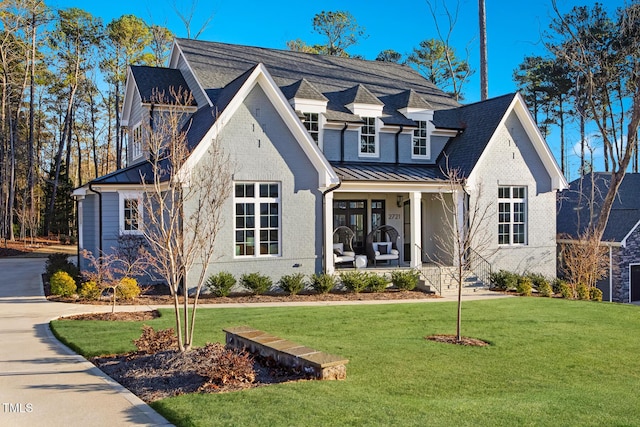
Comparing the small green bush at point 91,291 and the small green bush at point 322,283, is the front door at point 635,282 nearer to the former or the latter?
the small green bush at point 322,283

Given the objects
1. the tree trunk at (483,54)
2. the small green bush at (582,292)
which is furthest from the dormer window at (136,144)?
the tree trunk at (483,54)

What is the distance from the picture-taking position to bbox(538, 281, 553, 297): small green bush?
62.9 ft

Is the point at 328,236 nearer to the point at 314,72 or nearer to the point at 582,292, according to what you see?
the point at 314,72

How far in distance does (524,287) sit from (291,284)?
26.2ft

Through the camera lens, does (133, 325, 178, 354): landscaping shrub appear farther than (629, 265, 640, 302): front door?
No

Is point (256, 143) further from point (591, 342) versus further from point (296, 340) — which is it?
point (591, 342)

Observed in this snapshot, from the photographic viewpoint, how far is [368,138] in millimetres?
21281

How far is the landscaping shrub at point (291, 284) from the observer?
Answer: 16641 mm

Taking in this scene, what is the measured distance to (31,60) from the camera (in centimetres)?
3900

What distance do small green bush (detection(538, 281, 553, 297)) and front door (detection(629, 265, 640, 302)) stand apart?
9.81 meters

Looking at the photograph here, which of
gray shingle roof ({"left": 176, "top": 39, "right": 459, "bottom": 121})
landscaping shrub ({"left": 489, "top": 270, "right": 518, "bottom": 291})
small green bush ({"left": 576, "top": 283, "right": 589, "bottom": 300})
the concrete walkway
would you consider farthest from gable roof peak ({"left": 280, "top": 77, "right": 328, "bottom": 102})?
small green bush ({"left": 576, "top": 283, "right": 589, "bottom": 300})

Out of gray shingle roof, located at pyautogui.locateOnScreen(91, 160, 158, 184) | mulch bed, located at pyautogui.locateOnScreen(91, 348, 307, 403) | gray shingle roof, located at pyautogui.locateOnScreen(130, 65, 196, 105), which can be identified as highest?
gray shingle roof, located at pyautogui.locateOnScreen(130, 65, 196, 105)

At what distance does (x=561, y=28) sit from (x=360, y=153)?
13.1m

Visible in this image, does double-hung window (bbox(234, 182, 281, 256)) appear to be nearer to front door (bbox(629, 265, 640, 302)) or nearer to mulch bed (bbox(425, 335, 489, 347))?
mulch bed (bbox(425, 335, 489, 347))
